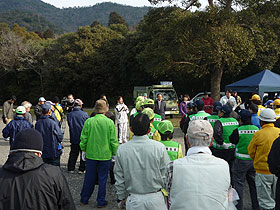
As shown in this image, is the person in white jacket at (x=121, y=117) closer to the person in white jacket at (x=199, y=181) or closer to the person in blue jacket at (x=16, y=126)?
the person in blue jacket at (x=16, y=126)

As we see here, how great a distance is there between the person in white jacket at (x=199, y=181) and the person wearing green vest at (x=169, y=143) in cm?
124

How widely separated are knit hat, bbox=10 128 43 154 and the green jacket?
2606mm

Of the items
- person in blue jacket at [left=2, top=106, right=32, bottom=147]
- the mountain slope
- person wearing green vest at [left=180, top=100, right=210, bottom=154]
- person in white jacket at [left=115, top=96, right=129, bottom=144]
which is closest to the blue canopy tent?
person in white jacket at [left=115, top=96, right=129, bottom=144]

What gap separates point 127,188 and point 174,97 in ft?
56.1

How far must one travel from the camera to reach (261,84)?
12.2 m

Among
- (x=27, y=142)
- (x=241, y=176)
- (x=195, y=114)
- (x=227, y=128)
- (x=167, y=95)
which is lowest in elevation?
(x=241, y=176)

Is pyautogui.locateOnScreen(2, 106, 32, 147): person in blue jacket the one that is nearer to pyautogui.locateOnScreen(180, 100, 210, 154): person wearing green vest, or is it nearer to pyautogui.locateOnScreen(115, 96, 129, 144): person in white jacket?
pyautogui.locateOnScreen(180, 100, 210, 154): person wearing green vest

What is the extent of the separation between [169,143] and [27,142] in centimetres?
197

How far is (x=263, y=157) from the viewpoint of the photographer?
4.12m

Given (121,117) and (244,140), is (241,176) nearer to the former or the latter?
(244,140)

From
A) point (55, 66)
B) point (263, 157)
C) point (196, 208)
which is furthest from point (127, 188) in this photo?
point (55, 66)

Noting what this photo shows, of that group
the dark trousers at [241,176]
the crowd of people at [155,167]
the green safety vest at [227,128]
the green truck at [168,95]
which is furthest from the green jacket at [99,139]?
the green truck at [168,95]

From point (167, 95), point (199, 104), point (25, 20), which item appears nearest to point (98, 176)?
point (199, 104)

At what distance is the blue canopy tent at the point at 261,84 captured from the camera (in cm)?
A: 1213
